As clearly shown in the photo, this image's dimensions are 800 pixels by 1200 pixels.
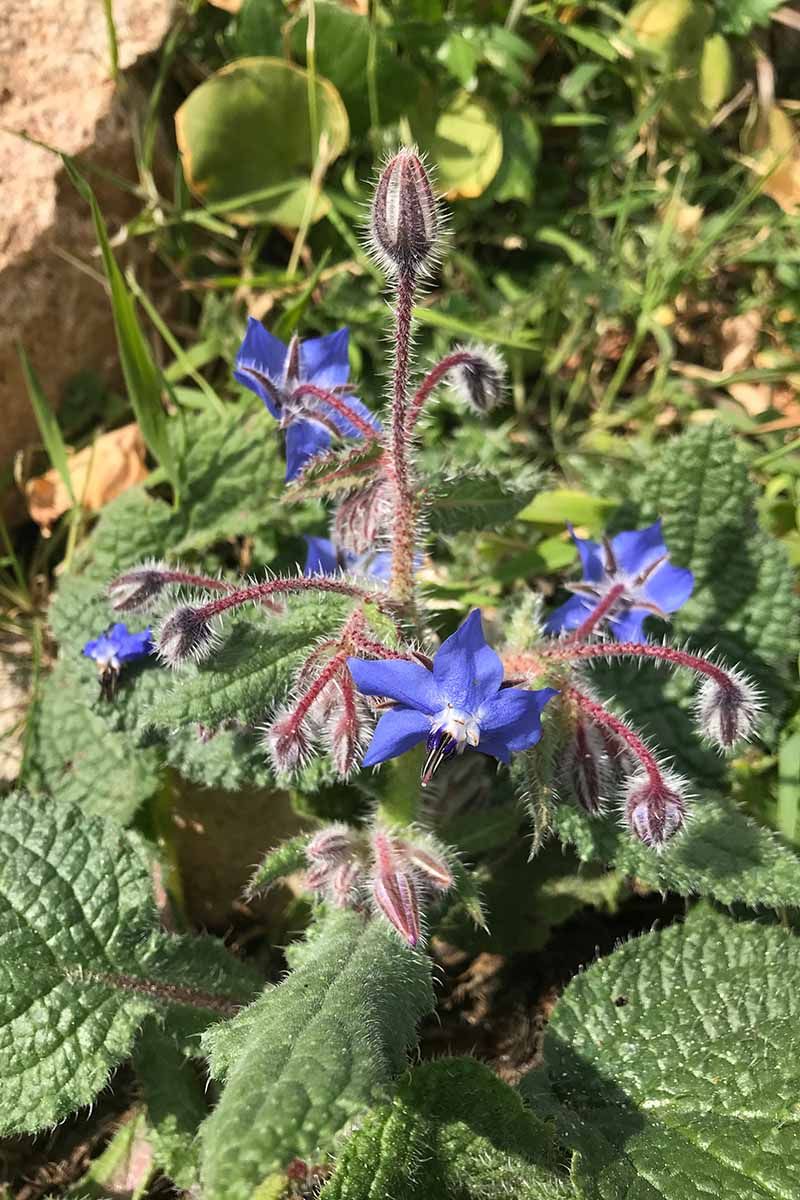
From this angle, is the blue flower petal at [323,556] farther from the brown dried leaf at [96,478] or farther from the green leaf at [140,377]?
the brown dried leaf at [96,478]

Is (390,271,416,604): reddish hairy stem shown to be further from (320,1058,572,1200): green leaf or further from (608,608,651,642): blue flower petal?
(320,1058,572,1200): green leaf

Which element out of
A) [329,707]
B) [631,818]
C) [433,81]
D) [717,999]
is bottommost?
[717,999]

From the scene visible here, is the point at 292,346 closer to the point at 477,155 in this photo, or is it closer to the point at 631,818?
the point at 631,818

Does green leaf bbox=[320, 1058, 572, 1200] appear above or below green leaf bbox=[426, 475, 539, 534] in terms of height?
below

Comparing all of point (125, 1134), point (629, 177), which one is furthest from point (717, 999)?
point (629, 177)

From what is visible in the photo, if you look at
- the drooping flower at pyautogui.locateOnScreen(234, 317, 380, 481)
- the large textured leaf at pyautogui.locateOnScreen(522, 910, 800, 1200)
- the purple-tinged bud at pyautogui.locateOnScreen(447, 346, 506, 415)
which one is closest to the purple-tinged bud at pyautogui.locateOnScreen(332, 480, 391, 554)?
the drooping flower at pyautogui.locateOnScreen(234, 317, 380, 481)

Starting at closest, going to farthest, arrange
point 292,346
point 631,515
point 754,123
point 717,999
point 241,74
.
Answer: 1. point 717,999
2. point 292,346
3. point 631,515
4. point 241,74
5. point 754,123

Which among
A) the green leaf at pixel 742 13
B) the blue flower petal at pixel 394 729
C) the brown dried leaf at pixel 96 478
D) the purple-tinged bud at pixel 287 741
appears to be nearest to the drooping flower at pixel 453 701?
the blue flower petal at pixel 394 729

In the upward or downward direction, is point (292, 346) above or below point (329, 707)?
above
